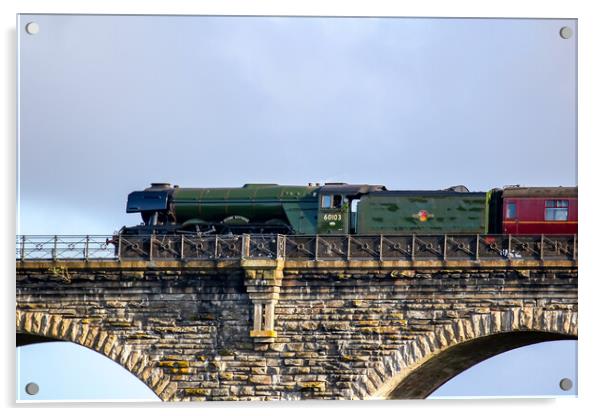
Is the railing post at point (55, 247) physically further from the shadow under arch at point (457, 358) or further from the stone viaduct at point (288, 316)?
the shadow under arch at point (457, 358)

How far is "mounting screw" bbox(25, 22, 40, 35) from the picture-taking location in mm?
34906

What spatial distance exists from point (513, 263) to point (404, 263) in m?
2.18


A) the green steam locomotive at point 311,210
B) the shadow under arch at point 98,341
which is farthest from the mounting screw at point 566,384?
the shadow under arch at point 98,341

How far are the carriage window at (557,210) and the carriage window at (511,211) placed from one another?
91 cm

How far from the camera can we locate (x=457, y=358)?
39.9 metres

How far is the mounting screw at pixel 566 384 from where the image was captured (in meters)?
34.8

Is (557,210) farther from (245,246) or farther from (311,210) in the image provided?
(245,246)

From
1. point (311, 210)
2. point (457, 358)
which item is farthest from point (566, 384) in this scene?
point (311, 210)

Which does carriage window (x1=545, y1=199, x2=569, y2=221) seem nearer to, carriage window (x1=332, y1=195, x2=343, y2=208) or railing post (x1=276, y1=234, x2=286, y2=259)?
carriage window (x1=332, y1=195, x2=343, y2=208)
